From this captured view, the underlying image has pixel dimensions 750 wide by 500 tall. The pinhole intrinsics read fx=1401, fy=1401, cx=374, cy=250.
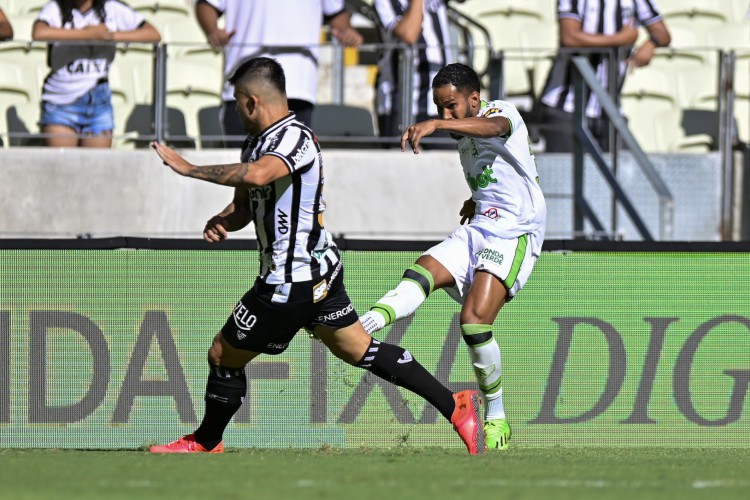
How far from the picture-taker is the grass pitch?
213 inches

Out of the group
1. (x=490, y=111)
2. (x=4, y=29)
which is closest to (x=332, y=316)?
(x=490, y=111)

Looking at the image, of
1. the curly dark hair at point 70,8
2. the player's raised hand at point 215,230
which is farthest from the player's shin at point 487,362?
the curly dark hair at point 70,8

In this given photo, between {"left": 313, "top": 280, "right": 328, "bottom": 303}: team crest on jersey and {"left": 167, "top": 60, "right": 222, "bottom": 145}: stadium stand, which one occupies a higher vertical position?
{"left": 167, "top": 60, "right": 222, "bottom": 145}: stadium stand

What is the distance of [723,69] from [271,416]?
4.92m

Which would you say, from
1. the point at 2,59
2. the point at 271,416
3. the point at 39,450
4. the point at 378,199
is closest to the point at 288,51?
the point at 378,199

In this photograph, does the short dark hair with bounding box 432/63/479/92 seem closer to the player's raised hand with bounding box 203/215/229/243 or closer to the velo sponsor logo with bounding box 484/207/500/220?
the velo sponsor logo with bounding box 484/207/500/220

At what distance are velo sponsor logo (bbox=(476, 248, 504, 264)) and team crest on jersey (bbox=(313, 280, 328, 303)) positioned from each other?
110 centimetres

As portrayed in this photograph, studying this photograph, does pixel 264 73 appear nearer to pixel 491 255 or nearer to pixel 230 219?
pixel 230 219

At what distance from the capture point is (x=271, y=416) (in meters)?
8.71

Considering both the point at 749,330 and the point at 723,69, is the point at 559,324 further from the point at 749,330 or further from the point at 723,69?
the point at 723,69

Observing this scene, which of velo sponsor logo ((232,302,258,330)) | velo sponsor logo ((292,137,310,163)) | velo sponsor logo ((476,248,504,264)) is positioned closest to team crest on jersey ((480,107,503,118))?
velo sponsor logo ((476,248,504,264))

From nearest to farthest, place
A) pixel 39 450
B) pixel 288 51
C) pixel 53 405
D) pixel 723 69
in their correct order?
1. pixel 39 450
2. pixel 53 405
3. pixel 288 51
4. pixel 723 69

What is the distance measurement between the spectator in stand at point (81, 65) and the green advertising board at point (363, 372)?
6.97 ft

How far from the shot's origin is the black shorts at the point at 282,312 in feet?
22.9
